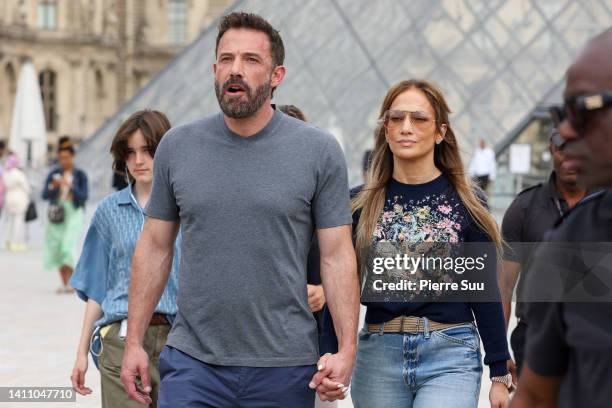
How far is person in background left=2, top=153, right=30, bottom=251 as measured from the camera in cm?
1507

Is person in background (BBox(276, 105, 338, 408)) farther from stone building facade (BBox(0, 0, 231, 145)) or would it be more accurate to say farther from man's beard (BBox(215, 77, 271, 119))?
stone building facade (BBox(0, 0, 231, 145))

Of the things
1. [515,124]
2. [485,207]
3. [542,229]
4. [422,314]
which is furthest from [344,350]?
[515,124]

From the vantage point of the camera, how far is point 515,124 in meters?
22.8

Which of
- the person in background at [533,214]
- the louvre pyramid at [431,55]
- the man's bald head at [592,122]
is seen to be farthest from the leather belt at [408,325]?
the louvre pyramid at [431,55]

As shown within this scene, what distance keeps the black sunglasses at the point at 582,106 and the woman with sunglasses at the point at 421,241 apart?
1.49 metres

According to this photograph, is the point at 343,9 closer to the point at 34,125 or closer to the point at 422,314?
the point at 34,125

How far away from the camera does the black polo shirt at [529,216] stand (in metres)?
3.67

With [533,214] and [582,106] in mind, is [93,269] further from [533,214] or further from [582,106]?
[582,106]

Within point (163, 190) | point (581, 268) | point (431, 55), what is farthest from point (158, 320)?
point (431, 55)

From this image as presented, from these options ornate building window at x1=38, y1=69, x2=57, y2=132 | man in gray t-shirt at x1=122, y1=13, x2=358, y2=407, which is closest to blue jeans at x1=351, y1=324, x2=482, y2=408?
man in gray t-shirt at x1=122, y1=13, x2=358, y2=407

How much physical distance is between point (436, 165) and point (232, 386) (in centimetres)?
91

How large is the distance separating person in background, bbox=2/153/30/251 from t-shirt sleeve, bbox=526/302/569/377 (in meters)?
13.6

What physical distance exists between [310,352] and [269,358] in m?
0.10

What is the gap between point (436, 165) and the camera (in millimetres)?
3516
